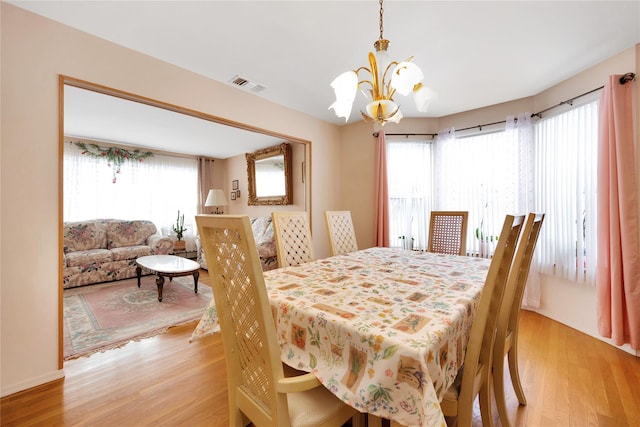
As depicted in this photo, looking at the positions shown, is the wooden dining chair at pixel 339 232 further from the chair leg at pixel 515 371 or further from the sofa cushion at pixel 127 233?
the sofa cushion at pixel 127 233

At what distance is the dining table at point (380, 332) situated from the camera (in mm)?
721

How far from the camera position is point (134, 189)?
16.4 feet

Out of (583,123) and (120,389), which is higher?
(583,123)

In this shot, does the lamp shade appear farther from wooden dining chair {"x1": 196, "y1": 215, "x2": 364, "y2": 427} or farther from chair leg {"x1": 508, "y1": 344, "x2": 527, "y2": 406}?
chair leg {"x1": 508, "y1": 344, "x2": 527, "y2": 406}

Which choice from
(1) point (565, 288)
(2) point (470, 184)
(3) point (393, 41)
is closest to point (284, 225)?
(3) point (393, 41)

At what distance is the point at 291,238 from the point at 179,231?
13.0 feet

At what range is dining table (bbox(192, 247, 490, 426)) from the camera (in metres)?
0.72

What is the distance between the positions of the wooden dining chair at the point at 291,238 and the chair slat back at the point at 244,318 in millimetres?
962

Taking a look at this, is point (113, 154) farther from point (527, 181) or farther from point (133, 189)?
point (527, 181)

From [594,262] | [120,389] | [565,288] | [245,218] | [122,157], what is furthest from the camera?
[122,157]

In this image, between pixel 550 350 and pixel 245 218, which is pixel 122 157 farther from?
pixel 550 350

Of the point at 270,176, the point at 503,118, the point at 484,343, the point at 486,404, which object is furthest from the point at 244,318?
the point at 270,176

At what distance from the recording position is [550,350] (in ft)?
6.88

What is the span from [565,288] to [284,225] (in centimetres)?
290
